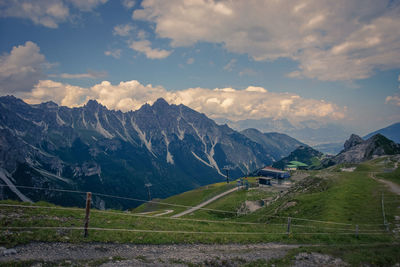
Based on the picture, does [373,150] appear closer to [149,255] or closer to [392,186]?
[392,186]

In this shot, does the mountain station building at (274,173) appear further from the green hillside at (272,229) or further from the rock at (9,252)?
the rock at (9,252)

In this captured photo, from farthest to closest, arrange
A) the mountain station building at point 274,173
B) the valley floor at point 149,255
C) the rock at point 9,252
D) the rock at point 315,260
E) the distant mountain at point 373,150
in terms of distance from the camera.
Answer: the distant mountain at point 373,150
the mountain station building at point 274,173
the rock at point 315,260
the valley floor at point 149,255
the rock at point 9,252

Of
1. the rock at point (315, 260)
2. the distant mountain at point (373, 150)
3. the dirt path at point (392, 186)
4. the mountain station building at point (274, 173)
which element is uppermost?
the distant mountain at point (373, 150)

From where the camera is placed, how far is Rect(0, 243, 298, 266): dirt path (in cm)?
1631

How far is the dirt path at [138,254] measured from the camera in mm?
16312

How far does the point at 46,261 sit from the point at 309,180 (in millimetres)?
65699

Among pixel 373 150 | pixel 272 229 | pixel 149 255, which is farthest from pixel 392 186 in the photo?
pixel 373 150

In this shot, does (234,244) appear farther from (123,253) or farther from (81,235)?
(81,235)

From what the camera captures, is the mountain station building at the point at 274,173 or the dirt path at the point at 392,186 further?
the mountain station building at the point at 274,173

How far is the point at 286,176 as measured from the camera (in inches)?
4284

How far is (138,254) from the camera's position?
18938 millimetres

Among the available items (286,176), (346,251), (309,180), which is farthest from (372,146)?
(346,251)

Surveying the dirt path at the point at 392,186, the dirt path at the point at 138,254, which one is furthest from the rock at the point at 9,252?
the dirt path at the point at 392,186

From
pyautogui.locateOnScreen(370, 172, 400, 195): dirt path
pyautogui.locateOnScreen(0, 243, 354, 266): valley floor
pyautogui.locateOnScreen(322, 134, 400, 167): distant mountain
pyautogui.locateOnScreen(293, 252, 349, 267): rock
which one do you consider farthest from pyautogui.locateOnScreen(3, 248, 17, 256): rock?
pyautogui.locateOnScreen(322, 134, 400, 167): distant mountain
